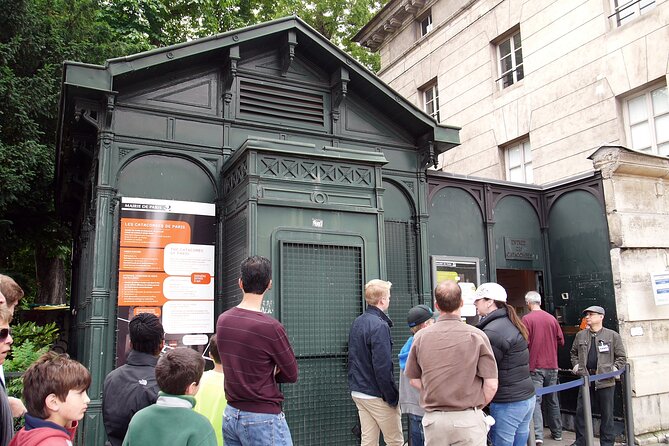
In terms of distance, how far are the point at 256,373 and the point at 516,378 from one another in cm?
247

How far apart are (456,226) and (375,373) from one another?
15.5ft

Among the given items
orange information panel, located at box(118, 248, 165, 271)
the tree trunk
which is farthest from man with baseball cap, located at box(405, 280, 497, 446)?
the tree trunk

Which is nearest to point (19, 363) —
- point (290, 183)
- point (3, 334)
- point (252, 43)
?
point (290, 183)

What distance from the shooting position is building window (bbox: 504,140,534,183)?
562 inches

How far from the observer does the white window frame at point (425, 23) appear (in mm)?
18328

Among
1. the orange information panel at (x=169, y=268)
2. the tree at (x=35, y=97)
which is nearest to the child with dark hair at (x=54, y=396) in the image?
the orange information panel at (x=169, y=268)

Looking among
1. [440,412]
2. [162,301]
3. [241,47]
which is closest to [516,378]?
[440,412]

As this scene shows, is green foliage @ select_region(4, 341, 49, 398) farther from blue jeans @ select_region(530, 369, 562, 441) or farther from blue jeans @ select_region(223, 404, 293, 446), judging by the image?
blue jeans @ select_region(530, 369, 562, 441)

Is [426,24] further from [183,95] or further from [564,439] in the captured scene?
[564,439]

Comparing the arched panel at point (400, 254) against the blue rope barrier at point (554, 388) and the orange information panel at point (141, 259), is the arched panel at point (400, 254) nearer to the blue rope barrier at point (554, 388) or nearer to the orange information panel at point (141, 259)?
the blue rope barrier at point (554, 388)

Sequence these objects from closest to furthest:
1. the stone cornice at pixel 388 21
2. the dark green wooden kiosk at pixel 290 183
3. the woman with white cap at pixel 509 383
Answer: the woman with white cap at pixel 509 383 < the dark green wooden kiosk at pixel 290 183 < the stone cornice at pixel 388 21

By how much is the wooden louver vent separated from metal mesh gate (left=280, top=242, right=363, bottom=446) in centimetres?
239

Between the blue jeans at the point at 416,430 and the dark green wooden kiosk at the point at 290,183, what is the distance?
1.16 meters

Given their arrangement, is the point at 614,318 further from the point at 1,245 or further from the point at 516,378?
the point at 1,245
